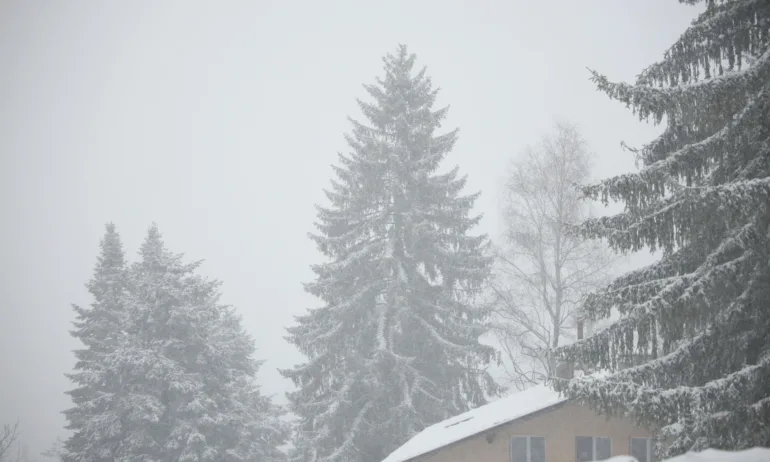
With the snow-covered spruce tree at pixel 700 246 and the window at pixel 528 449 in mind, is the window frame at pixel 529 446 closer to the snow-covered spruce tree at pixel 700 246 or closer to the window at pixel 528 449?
the window at pixel 528 449

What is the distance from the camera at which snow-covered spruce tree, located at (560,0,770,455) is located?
9.30m

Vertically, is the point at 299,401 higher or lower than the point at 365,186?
lower

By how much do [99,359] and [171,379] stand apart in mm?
7031

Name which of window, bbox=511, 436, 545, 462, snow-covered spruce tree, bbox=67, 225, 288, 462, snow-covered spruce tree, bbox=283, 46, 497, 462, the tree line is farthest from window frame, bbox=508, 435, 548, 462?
snow-covered spruce tree, bbox=67, 225, 288, 462

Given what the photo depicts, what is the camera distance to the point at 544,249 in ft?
80.4

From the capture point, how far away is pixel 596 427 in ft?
60.1

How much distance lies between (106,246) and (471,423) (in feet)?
78.9

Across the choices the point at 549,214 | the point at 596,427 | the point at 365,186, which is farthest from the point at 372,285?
the point at 596,427

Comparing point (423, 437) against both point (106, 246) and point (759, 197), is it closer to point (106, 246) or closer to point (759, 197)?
point (759, 197)

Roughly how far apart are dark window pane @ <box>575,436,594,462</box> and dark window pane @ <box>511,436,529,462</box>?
5.09 ft

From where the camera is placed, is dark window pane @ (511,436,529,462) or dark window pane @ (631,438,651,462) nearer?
dark window pane @ (631,438,651,462)

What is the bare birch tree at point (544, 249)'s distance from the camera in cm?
2386

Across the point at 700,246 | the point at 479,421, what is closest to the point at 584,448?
the point at 479,421

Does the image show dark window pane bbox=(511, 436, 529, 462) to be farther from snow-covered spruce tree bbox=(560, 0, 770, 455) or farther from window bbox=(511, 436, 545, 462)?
snow-covered spruce tree bbox=(560, 0, 770, 455)
